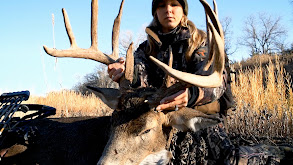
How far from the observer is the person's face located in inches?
171

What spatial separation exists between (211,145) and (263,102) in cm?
357

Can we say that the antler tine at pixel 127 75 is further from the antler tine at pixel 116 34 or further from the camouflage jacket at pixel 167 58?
the antler tine at pixel 116 34

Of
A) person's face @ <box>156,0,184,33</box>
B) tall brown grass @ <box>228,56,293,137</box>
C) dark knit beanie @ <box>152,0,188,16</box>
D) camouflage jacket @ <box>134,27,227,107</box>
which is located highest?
dark knit beanie @ <box>152,0,188,16</box>

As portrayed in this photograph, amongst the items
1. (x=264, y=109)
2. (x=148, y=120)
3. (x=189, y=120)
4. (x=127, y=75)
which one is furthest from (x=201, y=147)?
(x=264, y=109)

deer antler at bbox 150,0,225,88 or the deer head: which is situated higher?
deer antler at bbox 150,0,225,88

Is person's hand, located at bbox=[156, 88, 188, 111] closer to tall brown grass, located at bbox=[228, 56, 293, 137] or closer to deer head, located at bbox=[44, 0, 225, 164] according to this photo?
deer head, located at bbox=[44, 0, 225, 164]

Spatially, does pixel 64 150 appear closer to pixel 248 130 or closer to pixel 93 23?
pixel 93 23

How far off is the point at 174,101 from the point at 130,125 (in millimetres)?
524

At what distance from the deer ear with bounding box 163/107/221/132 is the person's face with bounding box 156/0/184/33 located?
5.02ft

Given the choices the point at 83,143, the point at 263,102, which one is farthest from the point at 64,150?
the point at 263,102

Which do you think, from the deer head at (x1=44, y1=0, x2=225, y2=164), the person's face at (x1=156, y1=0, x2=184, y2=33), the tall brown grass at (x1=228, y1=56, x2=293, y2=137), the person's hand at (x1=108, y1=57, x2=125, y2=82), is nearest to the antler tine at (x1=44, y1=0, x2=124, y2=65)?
the person's hand at (x1=108, y1=57, x2=125, y2=82)

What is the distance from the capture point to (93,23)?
4.22m

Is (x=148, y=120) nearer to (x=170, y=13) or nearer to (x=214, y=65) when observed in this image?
(x=214, y=65)

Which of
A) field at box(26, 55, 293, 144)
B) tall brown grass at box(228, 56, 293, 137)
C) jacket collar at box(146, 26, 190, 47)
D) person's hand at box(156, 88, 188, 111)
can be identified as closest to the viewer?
person's hand at box(156, 88, 188, 111)
